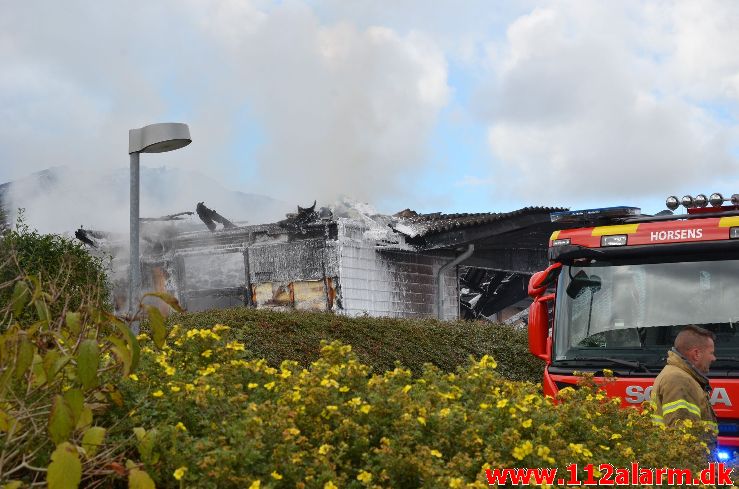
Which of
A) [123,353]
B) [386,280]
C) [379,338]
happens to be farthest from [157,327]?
[386,280]

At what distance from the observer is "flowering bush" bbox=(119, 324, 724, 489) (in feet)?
12.7

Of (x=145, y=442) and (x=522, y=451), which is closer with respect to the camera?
(x=145, y=442)

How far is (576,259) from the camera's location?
27.2ft

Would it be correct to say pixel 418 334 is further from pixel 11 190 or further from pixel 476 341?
pixel 11 190

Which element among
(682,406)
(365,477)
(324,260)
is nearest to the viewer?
(365,477)

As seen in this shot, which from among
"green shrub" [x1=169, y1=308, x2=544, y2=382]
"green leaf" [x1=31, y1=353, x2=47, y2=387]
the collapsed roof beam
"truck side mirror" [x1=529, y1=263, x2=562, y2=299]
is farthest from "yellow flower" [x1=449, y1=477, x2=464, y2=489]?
the collapsed roof beam

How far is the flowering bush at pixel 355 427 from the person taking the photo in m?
3.88

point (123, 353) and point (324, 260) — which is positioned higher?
point (324, 260)

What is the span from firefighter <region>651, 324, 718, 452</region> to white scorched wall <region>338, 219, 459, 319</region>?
11438 millimetres

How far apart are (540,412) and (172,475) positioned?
1.75 m

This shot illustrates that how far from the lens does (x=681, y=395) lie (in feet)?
20.5

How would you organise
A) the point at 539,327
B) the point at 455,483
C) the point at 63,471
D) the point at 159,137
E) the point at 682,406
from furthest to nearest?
the point at 159,137
the point at 539,327
the point at 682,406
the point at 455,483
the point at 63,471

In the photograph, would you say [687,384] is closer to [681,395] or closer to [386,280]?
[681,395]

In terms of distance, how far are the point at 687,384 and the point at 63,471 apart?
4.28 meters
